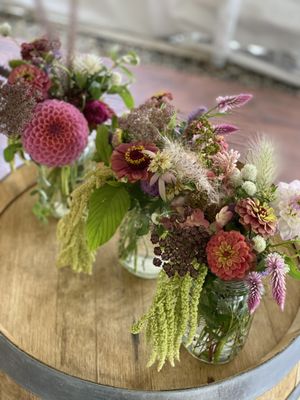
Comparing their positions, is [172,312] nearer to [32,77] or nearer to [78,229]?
[78,229]

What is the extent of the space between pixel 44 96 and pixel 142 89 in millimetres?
1322

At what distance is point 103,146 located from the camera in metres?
0.98

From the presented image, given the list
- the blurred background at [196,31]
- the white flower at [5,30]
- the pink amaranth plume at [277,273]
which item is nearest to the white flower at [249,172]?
the pink amaranth plume at [277,273]

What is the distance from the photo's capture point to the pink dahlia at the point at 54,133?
37.2 inches

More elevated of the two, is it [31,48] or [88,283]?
[31,48]

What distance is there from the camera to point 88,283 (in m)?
1.06

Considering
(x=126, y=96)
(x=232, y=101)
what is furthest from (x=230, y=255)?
(x=126, y=96)

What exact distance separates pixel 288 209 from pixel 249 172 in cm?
7

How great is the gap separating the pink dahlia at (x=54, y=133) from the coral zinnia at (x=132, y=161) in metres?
0.11

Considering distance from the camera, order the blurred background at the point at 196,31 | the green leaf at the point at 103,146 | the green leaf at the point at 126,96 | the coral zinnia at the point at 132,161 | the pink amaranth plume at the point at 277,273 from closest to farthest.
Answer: the pink amaranth plume at the point at 277,273
the coral zinnia at the point at 132,161
the green leaf at the point at 103,146
the green leaf at the point at 126,96
the blurred background at the point at 196,31

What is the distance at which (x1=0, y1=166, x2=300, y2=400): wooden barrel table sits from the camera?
0.83m

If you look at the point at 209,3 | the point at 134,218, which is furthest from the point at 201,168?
the point at 209,3

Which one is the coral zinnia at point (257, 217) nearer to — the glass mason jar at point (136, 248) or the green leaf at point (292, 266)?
the green leaf at point (292, 266)

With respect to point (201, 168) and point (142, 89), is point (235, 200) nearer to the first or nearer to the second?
point (201, 168)
